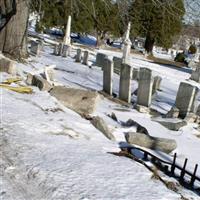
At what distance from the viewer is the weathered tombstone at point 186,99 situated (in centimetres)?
1202

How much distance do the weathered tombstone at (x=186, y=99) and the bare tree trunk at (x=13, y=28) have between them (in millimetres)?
5297

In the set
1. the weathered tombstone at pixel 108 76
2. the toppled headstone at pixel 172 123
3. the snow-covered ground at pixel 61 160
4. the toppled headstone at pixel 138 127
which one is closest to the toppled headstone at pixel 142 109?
the toppled headstone at pixel 172 123

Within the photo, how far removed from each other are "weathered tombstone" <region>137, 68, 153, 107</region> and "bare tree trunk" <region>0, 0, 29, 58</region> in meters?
4.15

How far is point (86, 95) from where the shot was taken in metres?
8.94

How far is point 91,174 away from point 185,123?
6112 millimetres

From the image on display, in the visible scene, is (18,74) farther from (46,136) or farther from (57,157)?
(57,157)

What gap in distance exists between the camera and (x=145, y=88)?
1266cm

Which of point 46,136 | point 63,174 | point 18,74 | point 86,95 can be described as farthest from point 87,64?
point 63,174

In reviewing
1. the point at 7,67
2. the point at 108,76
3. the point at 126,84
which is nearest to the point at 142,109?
the point at 126,84

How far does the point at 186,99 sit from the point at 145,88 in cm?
118

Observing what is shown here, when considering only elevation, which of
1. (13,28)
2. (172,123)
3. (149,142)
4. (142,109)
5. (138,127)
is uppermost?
(13,28)

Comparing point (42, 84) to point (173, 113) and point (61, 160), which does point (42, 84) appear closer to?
point (173, 113)

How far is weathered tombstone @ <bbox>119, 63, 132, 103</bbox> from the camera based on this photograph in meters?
13.1

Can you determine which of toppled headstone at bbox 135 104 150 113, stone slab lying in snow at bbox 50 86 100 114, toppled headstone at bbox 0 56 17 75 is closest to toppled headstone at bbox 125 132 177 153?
stone slab lying in snow at bbox 50 86 100 114
